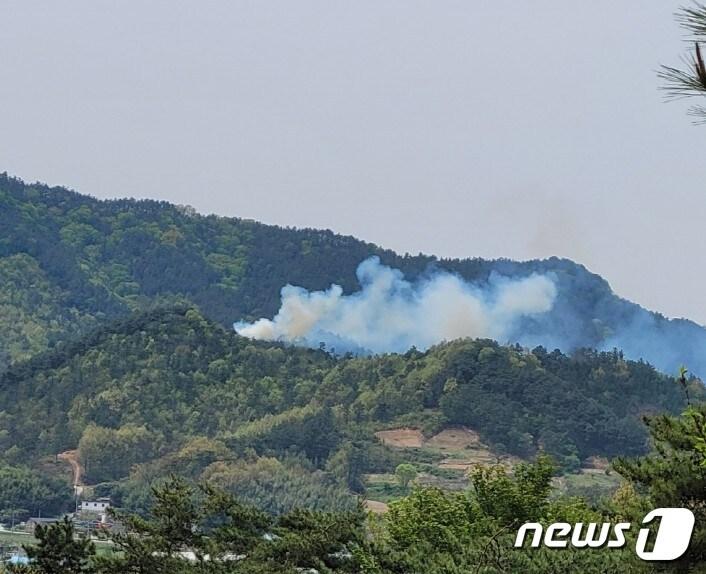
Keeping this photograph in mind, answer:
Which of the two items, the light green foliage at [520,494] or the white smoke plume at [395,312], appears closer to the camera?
the light green foliage at [520,494]

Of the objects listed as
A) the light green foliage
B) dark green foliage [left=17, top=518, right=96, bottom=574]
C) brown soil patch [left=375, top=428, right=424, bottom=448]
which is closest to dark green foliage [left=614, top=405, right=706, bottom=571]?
dark green foliage [left=17, top=518, right=96, bottom=574]

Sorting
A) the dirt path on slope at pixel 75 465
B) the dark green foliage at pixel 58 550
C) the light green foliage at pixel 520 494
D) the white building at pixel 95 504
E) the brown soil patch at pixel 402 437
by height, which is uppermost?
the brown soil patch at pixel 402 437

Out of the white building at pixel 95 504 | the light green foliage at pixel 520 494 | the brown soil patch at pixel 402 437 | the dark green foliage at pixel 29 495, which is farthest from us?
the brown soil patch at pixel 402 437

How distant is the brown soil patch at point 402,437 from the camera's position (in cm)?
14312

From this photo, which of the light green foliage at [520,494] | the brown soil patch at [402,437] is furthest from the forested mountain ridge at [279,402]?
the light green foliage at [520,494]

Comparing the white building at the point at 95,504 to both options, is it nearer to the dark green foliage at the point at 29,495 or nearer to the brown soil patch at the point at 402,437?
the dark green foliage at the point at 29,495

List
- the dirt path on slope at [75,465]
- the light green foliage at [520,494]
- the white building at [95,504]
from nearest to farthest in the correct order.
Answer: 1. the light green foliage at [520,494]
2. the white building at [95,504]
3. the dirt path on slope at [75,465]

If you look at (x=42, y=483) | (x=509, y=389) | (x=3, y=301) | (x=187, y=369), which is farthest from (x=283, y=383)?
(x=3, y=301)

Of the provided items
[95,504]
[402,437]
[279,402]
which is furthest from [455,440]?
[95,504]

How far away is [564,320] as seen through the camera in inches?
7869

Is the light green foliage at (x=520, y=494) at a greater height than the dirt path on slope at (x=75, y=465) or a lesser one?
greater

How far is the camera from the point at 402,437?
144750 mm

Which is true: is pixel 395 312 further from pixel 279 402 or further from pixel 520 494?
pixel 520 494

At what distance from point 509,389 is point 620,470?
135 m
